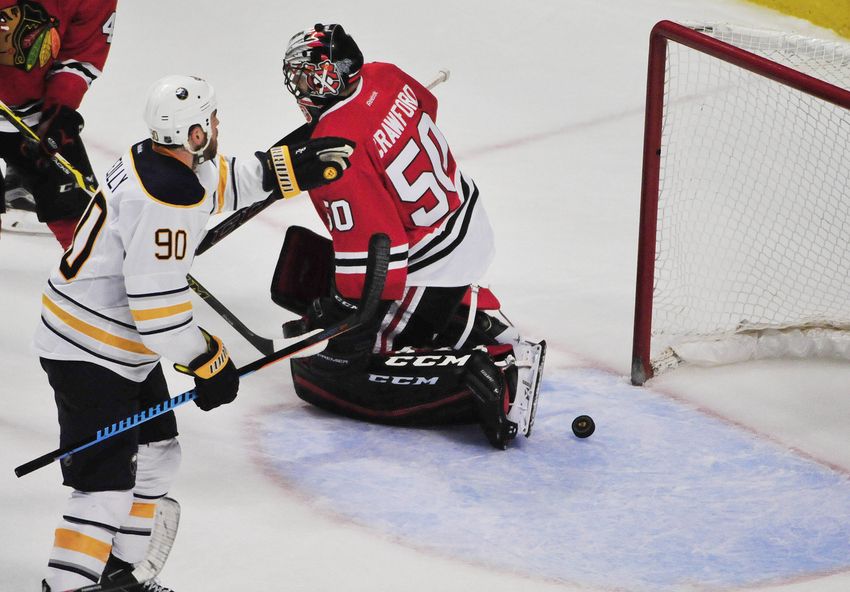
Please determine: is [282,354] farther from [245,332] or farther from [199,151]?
[245,332]

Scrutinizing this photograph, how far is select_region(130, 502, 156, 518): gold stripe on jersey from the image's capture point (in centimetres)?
242

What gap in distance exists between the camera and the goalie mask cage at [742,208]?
338 cm

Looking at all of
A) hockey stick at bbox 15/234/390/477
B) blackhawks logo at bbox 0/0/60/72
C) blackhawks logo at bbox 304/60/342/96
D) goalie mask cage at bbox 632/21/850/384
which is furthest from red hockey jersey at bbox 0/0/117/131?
goalie mask cage at bbox 632/21/850/384

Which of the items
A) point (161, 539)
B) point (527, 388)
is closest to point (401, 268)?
point (527, 388)

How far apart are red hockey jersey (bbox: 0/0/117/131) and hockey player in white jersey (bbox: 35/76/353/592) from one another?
1.39 m

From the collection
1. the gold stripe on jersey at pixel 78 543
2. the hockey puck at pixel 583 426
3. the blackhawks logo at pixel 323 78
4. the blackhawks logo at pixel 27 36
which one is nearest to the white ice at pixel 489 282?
the hockey puck at pixel 583 426

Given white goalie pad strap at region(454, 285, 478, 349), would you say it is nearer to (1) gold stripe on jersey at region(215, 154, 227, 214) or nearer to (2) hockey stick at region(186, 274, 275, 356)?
(2) hockey stick at region(186, 274, 275, 356)

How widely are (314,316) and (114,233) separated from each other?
111 centimetres

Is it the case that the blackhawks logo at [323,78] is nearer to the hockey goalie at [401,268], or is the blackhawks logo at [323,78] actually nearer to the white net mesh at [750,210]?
the hockey goalie at [401,268]

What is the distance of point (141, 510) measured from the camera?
2422 mm

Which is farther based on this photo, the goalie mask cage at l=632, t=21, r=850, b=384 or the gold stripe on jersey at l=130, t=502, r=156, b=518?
the goalie mask cage at l=632, t=21, r=850, b=384

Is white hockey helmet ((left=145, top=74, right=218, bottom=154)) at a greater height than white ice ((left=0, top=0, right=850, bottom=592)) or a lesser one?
greater

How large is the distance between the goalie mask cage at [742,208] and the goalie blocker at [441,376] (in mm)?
461

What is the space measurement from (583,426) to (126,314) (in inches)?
50.7
